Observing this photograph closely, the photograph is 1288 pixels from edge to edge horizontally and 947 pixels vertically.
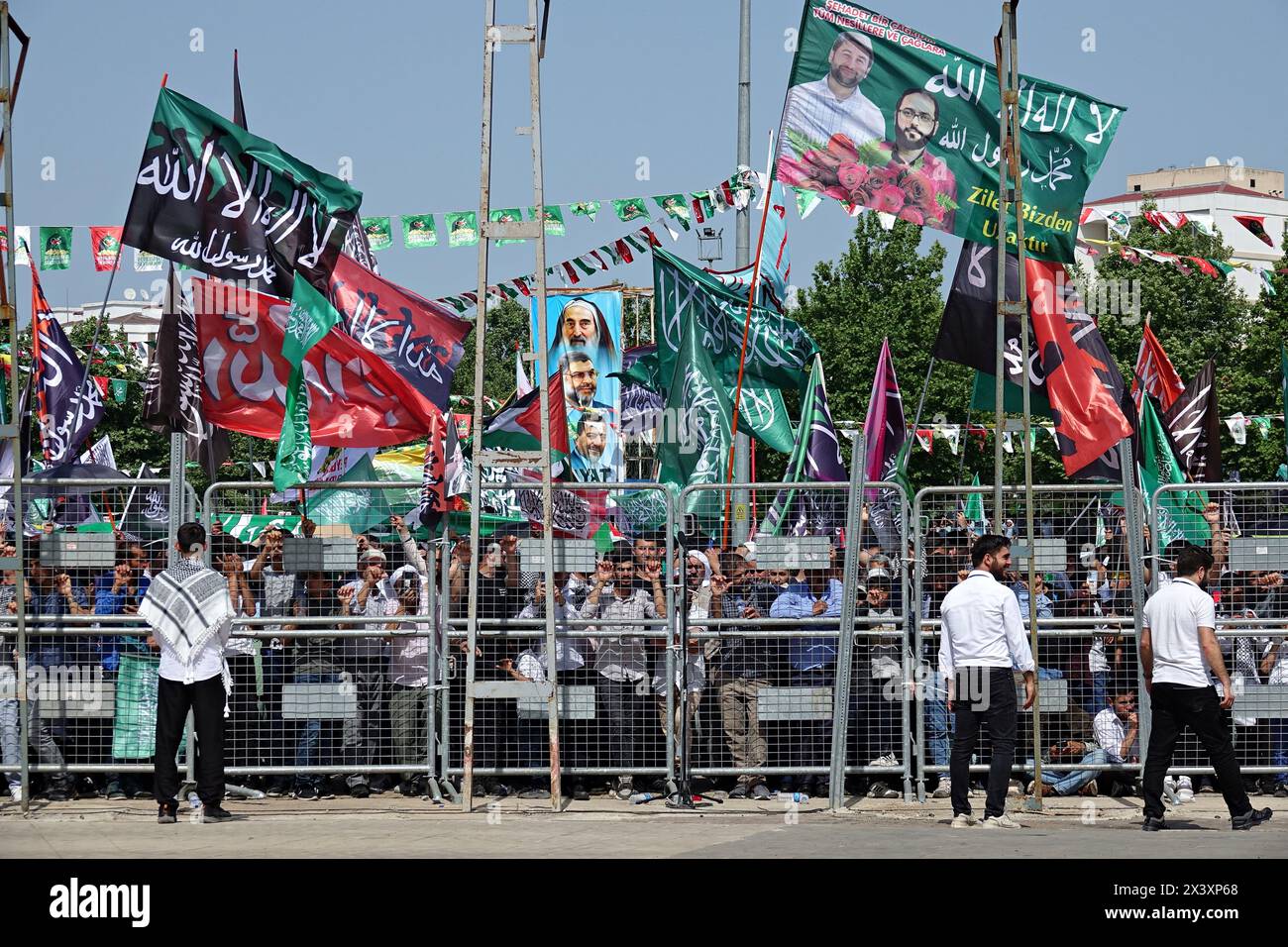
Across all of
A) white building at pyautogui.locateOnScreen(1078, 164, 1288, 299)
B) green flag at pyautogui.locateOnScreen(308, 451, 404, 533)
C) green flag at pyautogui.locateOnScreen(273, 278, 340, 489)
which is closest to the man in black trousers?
green flag at pyautogui.locateOnScreen(308, 451, 404, 533)

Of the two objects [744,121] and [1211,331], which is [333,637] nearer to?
[744,121]

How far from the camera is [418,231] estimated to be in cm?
2003

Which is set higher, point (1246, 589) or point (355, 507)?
point (355, 507)

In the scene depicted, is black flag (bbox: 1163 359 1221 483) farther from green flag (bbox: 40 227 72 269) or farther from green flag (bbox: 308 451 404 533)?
green flag (bbox: 40 227 72 269)

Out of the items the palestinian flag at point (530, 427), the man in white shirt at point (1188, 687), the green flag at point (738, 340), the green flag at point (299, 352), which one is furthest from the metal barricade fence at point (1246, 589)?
the green flag at point (299, 352)

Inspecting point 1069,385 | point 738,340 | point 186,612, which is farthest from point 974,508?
point 186,612

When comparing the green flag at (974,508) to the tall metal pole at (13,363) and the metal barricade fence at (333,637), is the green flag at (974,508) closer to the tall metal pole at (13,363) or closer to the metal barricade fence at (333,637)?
the metal barricade fence at (333,637)

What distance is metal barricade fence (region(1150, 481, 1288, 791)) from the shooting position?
36.3 feet

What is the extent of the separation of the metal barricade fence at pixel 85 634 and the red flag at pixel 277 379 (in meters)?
1.51

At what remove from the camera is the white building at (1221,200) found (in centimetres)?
11388

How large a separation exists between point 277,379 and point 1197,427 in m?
8.94

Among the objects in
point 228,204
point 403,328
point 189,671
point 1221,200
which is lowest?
point 189,671
